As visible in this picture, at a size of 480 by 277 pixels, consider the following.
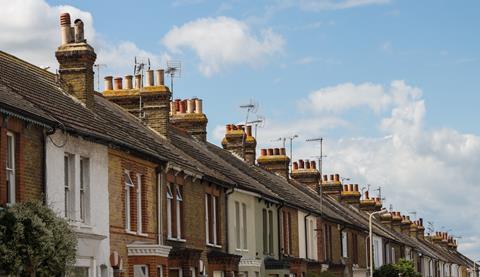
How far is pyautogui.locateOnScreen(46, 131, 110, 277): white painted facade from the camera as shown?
25547 mm

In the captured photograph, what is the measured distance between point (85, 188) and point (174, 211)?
24.3 ft

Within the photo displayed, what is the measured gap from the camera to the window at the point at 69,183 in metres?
26.4

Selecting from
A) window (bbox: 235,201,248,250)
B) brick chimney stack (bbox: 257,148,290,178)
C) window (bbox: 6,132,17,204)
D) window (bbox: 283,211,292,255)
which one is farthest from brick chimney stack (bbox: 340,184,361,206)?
window (bbox: 6,132,17,204)

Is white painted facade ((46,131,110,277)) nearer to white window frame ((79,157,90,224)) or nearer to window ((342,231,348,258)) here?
white window frame ((79,157,90,224))

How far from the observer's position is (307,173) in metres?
68.1

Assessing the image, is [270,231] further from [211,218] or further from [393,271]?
[393,271]

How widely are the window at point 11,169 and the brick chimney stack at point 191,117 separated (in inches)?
951

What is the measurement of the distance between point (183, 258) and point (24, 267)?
12698 mm

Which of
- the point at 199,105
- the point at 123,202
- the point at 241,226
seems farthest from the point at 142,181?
the point at 199,105

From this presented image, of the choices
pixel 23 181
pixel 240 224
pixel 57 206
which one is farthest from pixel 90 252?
pixel 240 224

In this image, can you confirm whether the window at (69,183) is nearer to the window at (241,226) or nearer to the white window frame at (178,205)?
the white window frame at (178,205)

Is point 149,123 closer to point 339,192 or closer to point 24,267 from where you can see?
point 24,267

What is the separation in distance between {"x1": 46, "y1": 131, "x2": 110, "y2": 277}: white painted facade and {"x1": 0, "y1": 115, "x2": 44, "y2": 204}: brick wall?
17.3 inches

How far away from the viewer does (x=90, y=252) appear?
88.9 ft
